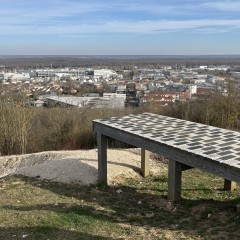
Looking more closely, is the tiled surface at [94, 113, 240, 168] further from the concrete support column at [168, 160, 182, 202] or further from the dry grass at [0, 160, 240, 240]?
the dry grass at [0, 160, 240, 240]

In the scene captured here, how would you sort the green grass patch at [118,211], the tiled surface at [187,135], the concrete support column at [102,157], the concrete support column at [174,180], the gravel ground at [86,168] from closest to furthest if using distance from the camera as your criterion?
the green grass patch at [118,211] → the tiled surface at [187,135] → the concrete support column at [174,180] → the concrete support column at [102,157] → the gravel ground at [86,168]

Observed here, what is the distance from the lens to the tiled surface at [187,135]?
6.21 metres

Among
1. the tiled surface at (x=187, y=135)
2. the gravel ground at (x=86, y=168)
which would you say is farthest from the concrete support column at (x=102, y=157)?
the tiled surface at (x=187, y=135)

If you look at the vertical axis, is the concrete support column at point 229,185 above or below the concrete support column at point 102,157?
below

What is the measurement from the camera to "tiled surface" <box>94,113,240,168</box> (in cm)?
621

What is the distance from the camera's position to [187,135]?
7.57 meters

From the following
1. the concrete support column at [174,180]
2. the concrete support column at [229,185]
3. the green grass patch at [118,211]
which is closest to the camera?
the green grass patch at [118,211]

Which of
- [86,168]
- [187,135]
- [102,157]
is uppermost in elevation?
[187,135]

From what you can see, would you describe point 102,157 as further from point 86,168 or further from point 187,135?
point 187,135

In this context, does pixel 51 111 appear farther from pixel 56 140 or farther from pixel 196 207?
pixel 196 207

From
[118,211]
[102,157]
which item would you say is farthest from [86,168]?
[118,211]

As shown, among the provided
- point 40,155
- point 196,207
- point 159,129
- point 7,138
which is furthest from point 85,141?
point 196,207

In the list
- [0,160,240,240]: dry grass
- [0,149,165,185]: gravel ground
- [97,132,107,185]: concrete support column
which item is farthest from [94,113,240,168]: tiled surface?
[0,149,165,185]: gravel ground

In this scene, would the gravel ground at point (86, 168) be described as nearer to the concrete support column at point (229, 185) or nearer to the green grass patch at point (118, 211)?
the green grass patch at point (118, 211)
